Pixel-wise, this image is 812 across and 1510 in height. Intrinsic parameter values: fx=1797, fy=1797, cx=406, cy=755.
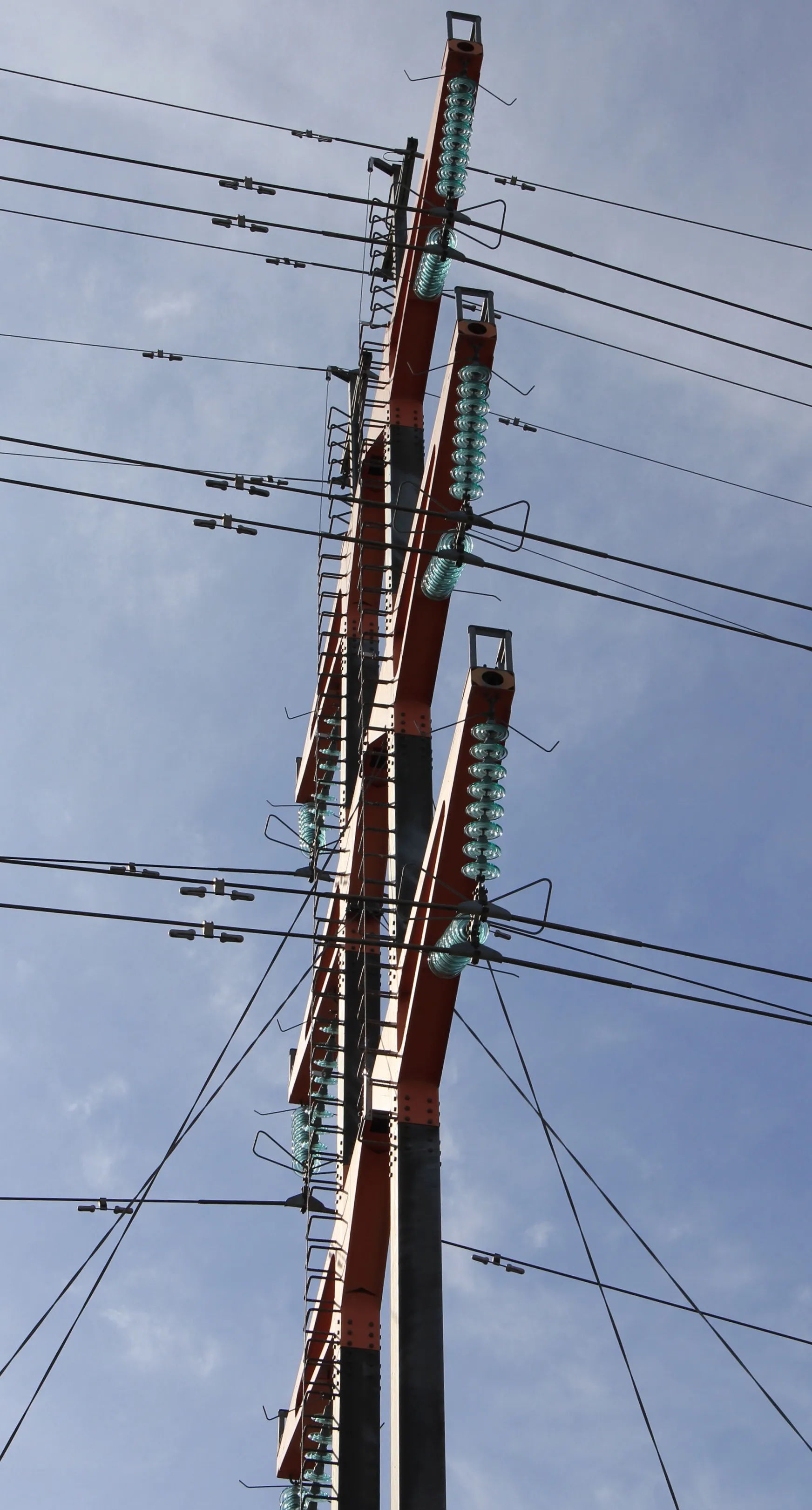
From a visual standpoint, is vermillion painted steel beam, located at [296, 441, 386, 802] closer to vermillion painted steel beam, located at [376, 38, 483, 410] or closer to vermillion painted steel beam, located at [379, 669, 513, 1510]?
vermillion painted steel beam, located at [376, 38, 483, 410]

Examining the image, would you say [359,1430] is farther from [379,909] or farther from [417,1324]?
[379,909]

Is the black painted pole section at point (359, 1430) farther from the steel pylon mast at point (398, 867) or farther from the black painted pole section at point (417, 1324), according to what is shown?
the black painted pole section at point (417, 1324)

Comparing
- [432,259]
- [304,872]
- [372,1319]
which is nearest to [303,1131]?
[372,1319]

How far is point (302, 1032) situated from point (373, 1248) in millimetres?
7935

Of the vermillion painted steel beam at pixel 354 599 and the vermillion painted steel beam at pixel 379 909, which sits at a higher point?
the vermillion painted steel beam at pixel 354 599

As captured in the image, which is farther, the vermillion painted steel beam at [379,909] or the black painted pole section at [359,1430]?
the black painted pole section at [359,1430]

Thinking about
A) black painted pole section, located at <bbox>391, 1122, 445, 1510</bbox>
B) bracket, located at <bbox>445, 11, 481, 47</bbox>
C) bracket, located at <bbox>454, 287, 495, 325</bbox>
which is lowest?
black painted pole section, located at <bbox>391, 1122, 445, 1510</bbox>

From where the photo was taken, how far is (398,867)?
2047 centimetres

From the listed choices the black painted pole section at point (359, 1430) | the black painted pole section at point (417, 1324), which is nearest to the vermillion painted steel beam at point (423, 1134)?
the black painted pole section at point (417, 1324)

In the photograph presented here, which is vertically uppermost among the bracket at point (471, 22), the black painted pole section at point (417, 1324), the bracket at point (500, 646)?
the bracket at point (471, 22)

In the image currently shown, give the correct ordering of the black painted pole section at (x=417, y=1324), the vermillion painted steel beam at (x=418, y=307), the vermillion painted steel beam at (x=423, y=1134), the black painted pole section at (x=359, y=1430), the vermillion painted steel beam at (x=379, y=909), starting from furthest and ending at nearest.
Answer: the vermillion painted steel beam at (x=418, y=307)
the black painted pole section at (x=359, y=1430)
the vermillion painted steel beam at (x=379, y=909)
the vermillion painted steel beam at (x=423, y=1134)
the black painted pole section at (x=417, y=1324)

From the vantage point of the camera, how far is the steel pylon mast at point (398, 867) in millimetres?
17328

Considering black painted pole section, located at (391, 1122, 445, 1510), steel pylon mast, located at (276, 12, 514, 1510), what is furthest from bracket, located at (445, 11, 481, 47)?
black painted pole section, located at (391, 1122, 445, 1510)

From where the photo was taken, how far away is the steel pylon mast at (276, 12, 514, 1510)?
17.3 meters
